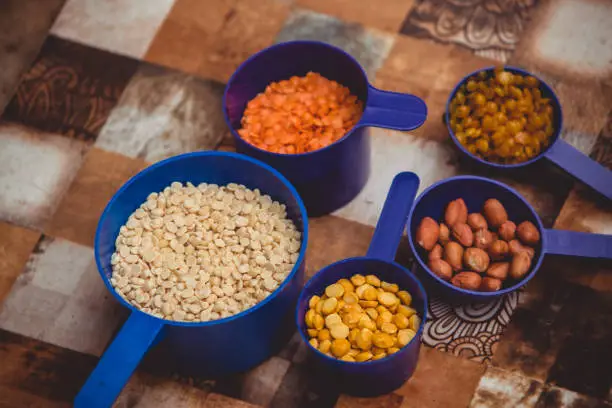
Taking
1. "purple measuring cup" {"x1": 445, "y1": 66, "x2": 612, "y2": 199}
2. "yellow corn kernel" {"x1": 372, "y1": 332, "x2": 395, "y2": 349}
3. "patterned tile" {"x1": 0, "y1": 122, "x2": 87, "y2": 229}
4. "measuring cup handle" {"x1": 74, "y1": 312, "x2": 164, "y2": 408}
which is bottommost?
"patterned tile" {"x1": 0, "y1": 122, "x2": 87, "y2": 229}

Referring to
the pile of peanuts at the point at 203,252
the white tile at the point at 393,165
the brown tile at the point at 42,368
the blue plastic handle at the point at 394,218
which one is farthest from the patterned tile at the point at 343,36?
the brown tile at the point at 42,368

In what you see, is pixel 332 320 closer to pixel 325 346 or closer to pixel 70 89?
pixel 325 346

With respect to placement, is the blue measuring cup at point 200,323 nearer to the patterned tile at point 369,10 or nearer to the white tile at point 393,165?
the white tile at point 393,165

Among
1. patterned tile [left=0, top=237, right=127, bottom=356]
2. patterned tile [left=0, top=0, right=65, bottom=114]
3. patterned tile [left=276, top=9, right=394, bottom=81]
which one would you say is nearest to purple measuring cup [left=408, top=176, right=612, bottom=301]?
patterned tile [left=276, top=9, right=394, bottom=81]

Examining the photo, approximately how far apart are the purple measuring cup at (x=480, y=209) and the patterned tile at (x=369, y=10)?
49 centimetres

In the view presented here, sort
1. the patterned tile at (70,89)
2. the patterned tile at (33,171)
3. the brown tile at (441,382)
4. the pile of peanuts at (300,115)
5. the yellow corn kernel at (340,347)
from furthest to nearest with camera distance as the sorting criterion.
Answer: the patterned tile at (70,89)
the patterned tile at (33,171)
the pile of peanuts at (300,115)
the brown tile at (441,382)
the yellow corn kernel at (340,347)

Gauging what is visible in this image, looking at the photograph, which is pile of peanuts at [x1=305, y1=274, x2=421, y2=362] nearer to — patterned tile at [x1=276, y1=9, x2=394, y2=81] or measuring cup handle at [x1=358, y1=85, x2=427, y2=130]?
measuring cup handle at [x1=358, y1=85, x2=427, y2=130]

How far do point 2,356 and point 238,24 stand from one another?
91cm

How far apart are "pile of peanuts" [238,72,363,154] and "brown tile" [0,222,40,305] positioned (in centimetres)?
50

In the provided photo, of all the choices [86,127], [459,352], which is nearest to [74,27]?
[86,127]

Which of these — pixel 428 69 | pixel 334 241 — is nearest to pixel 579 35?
pixel 428 69

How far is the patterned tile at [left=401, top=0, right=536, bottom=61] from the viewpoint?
1686mm

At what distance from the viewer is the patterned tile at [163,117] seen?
1.63 m

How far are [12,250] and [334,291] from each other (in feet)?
2.28
